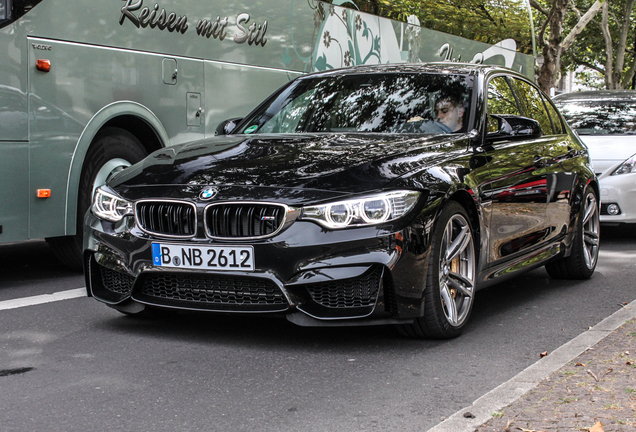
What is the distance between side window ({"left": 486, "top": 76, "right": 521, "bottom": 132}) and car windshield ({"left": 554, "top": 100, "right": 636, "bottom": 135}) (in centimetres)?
500

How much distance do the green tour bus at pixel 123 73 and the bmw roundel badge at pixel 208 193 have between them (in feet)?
8.77

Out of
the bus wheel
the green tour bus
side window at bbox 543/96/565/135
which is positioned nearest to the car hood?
the green tour bus

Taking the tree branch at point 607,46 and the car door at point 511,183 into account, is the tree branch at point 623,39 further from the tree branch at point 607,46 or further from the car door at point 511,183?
the car door at point 511,183

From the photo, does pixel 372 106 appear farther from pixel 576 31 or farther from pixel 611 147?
pixel 576 31

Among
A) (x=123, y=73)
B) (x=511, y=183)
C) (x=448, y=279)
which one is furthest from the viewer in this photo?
(x=123, y=73)

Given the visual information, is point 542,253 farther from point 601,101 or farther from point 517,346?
point 601,101

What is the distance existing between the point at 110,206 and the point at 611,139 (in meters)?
7.46

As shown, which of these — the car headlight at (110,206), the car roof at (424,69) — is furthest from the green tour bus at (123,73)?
the car roof at (424,69)

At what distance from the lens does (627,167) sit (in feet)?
33.3

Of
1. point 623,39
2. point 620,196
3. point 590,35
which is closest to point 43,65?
point 620,196

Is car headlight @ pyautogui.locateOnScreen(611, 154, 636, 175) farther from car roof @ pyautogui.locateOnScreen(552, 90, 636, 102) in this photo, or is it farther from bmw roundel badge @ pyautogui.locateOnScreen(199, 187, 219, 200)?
bmw roundel badge @ pyautogui.locateOnScreen(199, 187, 219, 200)

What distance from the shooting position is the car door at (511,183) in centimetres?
555

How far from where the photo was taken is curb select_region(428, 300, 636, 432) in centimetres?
346

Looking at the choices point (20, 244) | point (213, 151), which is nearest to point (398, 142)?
point (213, 151)
